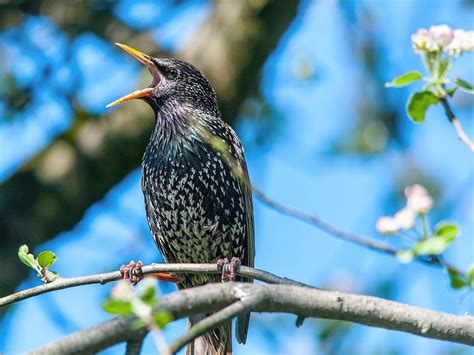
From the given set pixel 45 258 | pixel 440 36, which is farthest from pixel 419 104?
pixel 45 258

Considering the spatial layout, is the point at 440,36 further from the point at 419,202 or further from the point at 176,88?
the point at 176,88

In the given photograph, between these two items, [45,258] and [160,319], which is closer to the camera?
[160,319]

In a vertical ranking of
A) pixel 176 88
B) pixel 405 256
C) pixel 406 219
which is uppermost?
pixel 176 88

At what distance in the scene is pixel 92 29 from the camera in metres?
7.55

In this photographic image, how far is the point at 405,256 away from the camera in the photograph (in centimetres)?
271

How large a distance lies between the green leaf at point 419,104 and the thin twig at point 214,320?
0.88m

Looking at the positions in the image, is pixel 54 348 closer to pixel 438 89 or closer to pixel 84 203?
pixel 438 89

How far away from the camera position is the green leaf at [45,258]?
3748 millimetres

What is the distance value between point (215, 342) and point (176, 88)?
5.70ft

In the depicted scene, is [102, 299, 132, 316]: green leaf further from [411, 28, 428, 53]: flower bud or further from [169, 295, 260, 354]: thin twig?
[411, 28, 428, 53]: flower bud

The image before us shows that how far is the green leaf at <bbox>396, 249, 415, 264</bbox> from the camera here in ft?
Answer: 8.84

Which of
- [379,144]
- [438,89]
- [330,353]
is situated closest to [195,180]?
[379,144]

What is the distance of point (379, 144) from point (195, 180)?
1.18m

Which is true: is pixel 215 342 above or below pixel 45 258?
above
